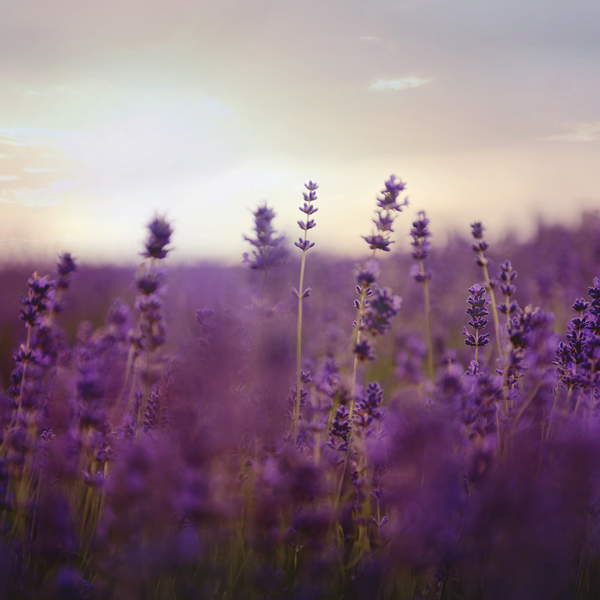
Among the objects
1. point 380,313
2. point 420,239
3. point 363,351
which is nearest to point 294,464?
point 363,351

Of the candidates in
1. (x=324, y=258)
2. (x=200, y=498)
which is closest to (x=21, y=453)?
(x=200, y=498)

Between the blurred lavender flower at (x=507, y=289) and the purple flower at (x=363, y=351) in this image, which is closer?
the purple flower at (x=363, y=351)

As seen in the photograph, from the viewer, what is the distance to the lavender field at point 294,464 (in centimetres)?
121

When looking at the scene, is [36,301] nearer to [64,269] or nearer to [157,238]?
[64,269]

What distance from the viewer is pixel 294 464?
4.58 ft

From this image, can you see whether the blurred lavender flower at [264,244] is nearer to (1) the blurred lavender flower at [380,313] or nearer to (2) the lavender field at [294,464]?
(2) the lavender field at [294,464]

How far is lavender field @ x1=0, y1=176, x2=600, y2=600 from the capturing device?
1.21 metres

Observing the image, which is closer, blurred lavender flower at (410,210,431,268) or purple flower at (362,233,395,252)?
purple flower at (362,233,395,252)

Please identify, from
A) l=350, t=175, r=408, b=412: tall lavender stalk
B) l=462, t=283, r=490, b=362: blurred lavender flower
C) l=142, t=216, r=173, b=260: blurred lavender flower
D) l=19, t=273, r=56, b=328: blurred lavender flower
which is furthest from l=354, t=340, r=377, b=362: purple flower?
l=19, t=273, r=56, b=328: blurred lavender flower

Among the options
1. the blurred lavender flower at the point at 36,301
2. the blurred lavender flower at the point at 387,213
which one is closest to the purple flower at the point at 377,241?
the blurred lavender flower at the point at 387,213

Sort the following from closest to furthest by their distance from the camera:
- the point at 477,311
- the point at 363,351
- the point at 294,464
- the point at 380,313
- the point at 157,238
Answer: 1. the point at 294,464
2. the point at 363,351
3. the point at 380,313
4. the point at 157,238
5. the point at 477,311

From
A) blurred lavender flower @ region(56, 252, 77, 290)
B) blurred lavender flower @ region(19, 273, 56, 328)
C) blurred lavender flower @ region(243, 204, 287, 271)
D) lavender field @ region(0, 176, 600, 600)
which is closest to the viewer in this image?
lavender field @ region(0, 176, 600, 600)

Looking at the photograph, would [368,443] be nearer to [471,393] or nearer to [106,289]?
[471,393]

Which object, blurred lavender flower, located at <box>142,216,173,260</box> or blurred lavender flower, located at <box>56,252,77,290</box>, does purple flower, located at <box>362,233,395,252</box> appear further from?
blurred lavender flower, located at <box>56,252,77,290</box>
